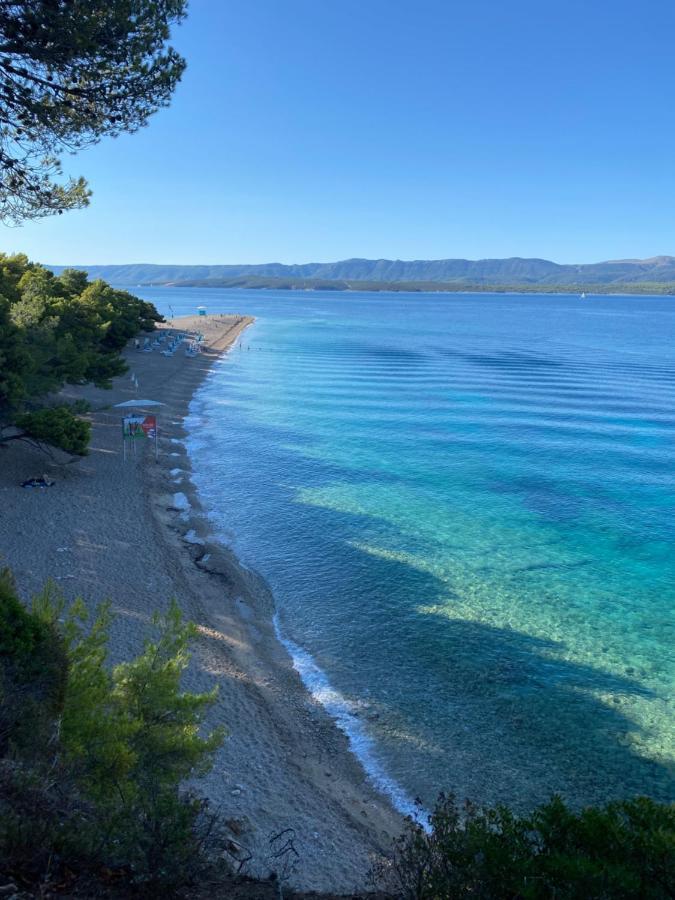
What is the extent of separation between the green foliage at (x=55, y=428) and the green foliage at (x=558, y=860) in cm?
1999

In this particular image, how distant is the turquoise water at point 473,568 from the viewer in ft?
38.9

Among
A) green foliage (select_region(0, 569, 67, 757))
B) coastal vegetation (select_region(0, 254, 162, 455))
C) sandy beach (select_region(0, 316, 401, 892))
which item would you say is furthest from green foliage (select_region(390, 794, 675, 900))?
coastal vegetation (select_region(0, 254, 162, 455))

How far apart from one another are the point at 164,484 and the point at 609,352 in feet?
213

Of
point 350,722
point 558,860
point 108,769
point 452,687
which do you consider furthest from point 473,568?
point 558,860

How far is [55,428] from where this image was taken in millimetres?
22109

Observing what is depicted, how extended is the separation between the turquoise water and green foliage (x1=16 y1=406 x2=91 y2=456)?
547 cm

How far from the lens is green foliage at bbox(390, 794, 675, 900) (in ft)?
16.6

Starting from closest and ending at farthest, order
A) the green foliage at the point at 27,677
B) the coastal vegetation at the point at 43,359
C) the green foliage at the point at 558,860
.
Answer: the green foliage at the point at 558,860, the green foliage at the point at 27,677, the coastal vegetation at the point at 43,359

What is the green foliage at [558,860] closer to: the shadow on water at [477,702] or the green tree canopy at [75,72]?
the shadow on water at [477,702]

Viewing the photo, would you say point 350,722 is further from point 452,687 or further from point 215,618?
point 215,618

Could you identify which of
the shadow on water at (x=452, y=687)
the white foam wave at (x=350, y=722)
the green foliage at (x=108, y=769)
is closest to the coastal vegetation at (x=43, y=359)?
the shadow on water at (x=452, y=687)

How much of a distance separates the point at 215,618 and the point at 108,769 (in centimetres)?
854

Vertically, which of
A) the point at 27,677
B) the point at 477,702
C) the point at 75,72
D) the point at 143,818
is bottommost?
the point at 477,702

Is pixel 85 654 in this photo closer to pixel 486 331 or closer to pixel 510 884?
pixel 510 884
